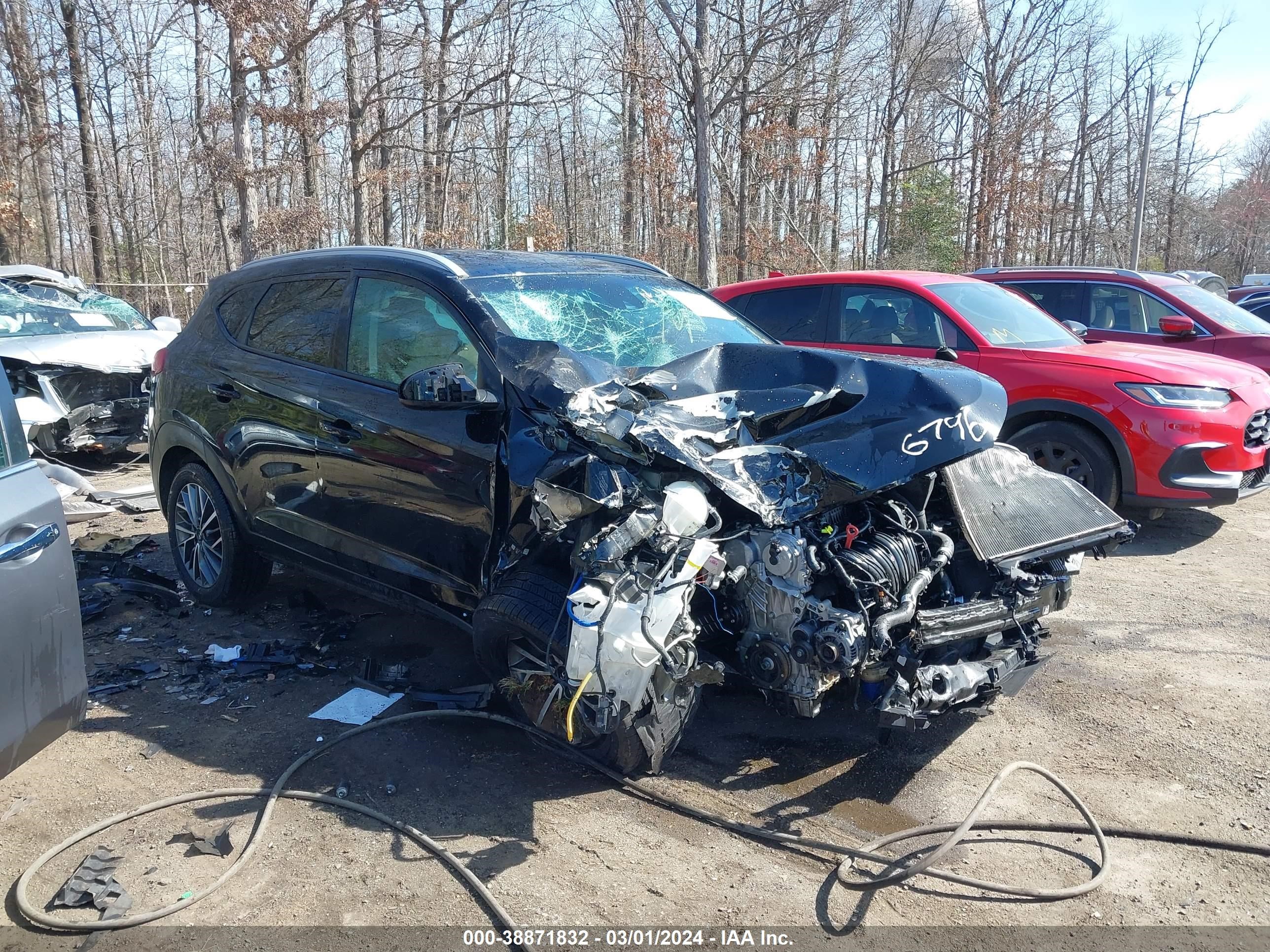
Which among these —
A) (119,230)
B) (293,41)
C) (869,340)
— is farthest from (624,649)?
(119,230)

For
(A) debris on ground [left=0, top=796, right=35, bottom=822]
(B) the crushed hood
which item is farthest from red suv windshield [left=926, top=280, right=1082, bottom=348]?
(A) debris on ground [left=0, top=796, right=35, bottom=822]

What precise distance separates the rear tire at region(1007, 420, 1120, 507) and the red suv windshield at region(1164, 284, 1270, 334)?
3185mm

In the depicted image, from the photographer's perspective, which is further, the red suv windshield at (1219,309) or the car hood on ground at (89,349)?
the red suv windshield at (1219,309)

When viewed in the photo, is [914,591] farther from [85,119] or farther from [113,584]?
[85,119]

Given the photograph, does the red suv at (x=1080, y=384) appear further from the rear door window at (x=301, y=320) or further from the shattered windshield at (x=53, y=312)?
the shattered windshield at (x=53, y=312)

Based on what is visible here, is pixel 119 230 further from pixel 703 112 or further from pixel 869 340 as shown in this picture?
pixel 869 340

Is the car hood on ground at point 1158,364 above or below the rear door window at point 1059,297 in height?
below

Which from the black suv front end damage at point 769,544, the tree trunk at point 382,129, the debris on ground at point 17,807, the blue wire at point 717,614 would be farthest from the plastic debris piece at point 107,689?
the tree trunk at point 382,129

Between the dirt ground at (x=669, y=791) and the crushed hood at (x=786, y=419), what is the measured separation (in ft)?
3.72

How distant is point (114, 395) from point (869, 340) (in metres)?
7.17

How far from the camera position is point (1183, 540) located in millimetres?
6664

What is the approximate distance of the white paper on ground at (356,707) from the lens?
396 centimetres

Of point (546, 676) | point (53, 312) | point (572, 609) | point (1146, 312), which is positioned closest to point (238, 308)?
point (546, 676)

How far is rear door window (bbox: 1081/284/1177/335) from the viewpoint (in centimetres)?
855
